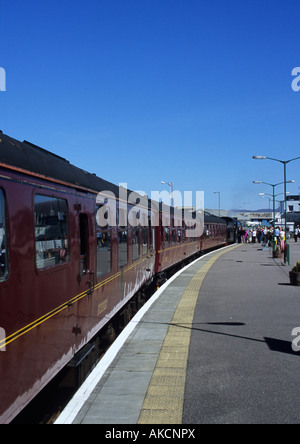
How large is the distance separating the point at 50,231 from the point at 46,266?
41cm

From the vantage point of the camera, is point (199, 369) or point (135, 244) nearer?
point (199, 369)

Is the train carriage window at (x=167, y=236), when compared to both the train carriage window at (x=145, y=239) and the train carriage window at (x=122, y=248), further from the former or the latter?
the train carriage window at (x=122, y=248)

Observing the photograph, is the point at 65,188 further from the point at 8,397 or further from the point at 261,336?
the point at 261,336

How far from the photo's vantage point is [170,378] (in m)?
6.25

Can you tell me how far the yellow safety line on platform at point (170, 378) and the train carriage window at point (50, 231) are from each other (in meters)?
1.84

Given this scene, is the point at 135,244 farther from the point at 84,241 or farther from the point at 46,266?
the point at 46,266

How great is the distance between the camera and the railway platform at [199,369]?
5.14m

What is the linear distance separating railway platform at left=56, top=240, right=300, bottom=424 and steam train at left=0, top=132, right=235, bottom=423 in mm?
612

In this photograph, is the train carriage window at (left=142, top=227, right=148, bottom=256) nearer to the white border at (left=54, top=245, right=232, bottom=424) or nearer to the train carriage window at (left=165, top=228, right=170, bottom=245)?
the white border at (left=54, top=245, right=232, bottom=424)

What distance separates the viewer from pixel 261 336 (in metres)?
8.44

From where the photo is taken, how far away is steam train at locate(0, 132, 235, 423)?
4.06 metres

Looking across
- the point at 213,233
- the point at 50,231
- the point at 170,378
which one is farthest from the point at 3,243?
the point at 213,233

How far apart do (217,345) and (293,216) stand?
98332 millimetres
